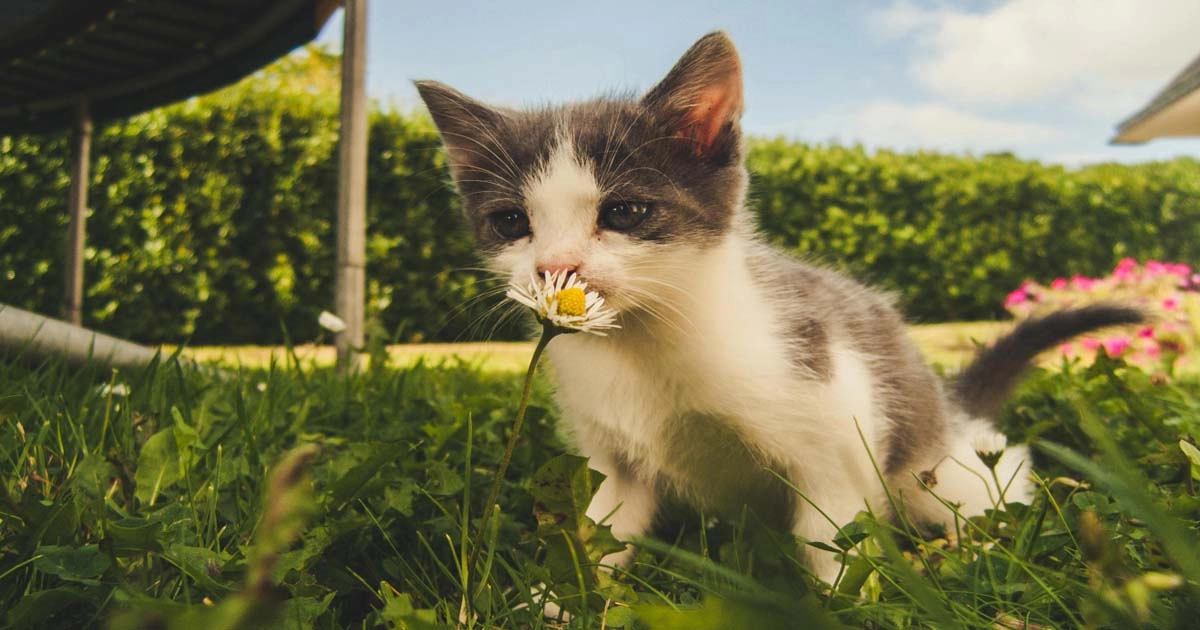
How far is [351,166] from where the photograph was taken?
11.5ft

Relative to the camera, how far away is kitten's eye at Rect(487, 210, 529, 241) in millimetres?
1716

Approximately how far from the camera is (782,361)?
1611mm

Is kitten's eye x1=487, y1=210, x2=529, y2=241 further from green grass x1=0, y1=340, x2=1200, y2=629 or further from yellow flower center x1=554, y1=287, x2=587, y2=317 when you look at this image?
Result: yellow flower center x1=554, y1=287, x2=587, y2=317

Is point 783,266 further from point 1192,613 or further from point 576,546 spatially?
point 1192,613

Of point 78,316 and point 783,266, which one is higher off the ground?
point 783,266

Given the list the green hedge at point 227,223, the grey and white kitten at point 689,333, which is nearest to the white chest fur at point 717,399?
the grey and white kitten at point 689,333

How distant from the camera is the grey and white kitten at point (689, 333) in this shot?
5.16ft

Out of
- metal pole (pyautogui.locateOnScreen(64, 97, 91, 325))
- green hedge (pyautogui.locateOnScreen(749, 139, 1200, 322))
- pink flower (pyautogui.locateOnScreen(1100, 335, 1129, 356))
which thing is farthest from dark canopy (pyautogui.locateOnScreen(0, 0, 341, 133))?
green hedge (pyautogui.locateOnScreen(749, 139, 1200, 322))

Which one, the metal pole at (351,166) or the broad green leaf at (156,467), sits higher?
the metal pole at (351,166)

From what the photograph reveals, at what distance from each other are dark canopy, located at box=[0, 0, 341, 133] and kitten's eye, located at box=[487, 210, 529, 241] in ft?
A: 7.34

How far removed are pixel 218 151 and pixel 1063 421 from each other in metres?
7.72

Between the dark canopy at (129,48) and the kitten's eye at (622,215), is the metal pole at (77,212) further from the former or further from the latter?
the kitten's eye at (622,215)

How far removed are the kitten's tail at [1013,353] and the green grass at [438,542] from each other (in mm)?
262

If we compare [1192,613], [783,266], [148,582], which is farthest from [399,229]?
[1192,613]
